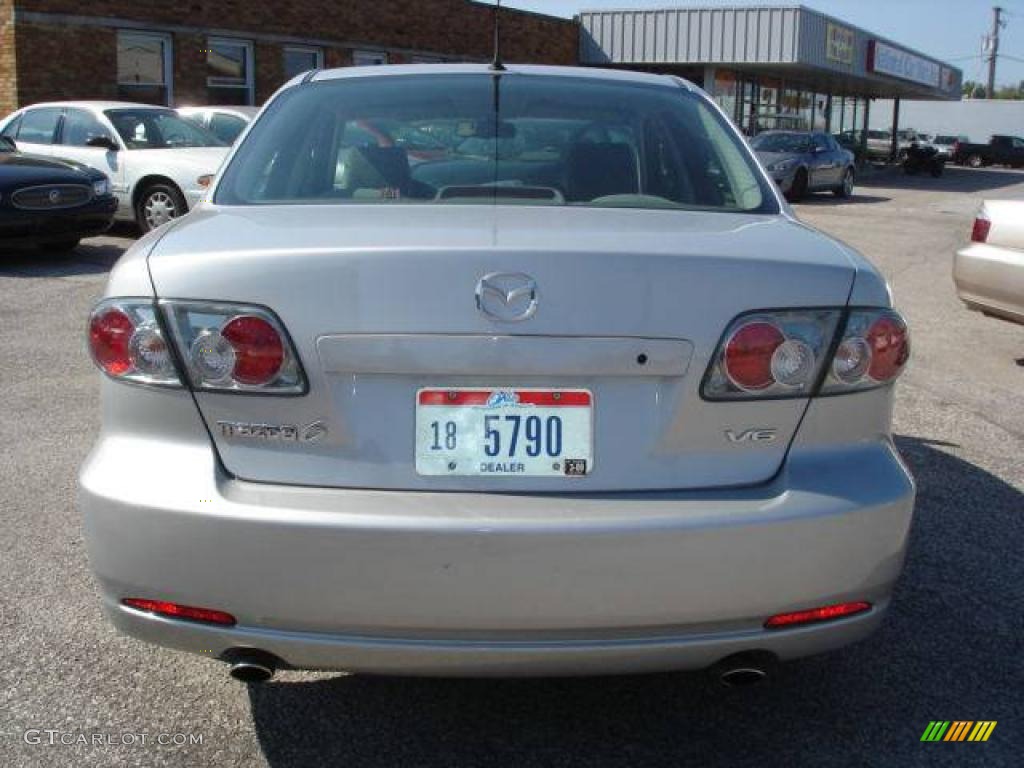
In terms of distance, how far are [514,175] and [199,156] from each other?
33.0ft

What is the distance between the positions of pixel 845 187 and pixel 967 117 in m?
51.2

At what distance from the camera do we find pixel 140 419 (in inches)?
98.6

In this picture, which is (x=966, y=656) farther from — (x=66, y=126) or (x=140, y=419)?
(x=66, y=126)

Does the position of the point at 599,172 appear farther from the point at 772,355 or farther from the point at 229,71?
the point at 229,71

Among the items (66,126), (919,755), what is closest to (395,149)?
(919,755)

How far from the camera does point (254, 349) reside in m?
2.40

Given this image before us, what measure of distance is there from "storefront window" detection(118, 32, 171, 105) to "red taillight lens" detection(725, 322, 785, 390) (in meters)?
19.8

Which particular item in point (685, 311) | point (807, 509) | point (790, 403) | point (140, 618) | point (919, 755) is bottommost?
point (919, 755)

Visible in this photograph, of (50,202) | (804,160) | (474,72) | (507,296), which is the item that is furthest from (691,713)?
(804,160)

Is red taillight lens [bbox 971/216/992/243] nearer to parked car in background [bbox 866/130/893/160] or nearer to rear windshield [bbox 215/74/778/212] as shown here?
rear windshield [bbox 215/74/778/212]

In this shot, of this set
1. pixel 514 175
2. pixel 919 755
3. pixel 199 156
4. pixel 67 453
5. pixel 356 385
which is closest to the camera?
pixel 356 385

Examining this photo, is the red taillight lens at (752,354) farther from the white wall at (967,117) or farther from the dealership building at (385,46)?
the white wall at (967,117)

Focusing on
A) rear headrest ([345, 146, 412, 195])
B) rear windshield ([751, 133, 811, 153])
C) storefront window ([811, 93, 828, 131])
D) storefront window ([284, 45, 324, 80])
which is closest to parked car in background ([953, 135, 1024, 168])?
storefront window ([811, 93, 828, 131])

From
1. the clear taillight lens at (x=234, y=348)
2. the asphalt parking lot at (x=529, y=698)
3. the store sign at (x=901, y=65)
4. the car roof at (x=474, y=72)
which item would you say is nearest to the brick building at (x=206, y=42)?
the store sign at (x=901, y=65)
